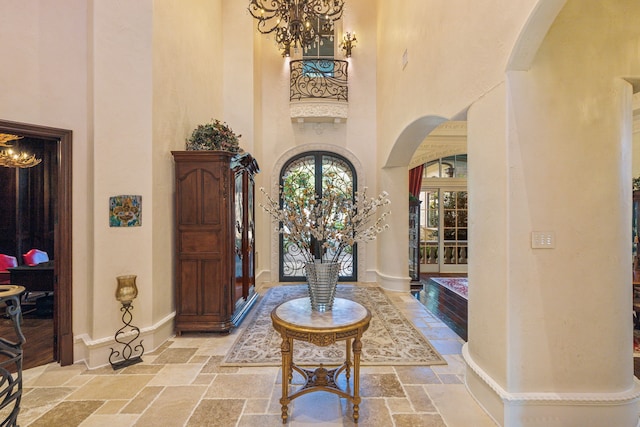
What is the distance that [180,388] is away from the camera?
268 centimetres

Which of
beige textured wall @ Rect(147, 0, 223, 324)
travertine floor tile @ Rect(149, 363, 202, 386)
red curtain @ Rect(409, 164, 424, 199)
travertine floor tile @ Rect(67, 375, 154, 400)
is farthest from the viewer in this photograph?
red curtain @ Rect(409, 164, 424, 199)

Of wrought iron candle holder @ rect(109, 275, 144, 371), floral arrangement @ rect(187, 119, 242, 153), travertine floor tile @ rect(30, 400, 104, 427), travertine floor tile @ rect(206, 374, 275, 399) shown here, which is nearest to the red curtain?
floral arrangement @ rect(187, 119, 242, 153)

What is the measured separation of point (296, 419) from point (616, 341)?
2.30 m

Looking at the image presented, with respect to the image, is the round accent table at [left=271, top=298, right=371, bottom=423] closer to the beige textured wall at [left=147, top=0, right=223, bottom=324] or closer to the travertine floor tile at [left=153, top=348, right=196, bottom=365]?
the travertine floor tile at [left=153, top=348, right=196, bottom=365]

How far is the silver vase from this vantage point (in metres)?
2.34

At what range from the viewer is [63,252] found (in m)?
3.09

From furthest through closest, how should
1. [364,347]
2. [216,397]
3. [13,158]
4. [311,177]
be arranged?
[311,177], [13,158], [364,347], [216,397]

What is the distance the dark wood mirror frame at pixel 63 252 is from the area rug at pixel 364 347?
1.62 meters

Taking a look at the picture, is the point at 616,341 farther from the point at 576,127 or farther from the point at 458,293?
the point at 458,293

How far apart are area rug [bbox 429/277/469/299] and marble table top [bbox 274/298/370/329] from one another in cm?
418

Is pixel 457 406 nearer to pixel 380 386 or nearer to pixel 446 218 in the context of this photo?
pixel 380 386

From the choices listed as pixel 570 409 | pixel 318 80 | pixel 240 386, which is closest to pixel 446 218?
pixel 318 80

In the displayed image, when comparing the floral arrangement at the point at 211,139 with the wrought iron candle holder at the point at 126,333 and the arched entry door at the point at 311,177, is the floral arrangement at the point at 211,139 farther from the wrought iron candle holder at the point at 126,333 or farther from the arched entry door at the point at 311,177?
the arched entry door at the point at 311,177

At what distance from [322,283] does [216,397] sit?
1324 mm
